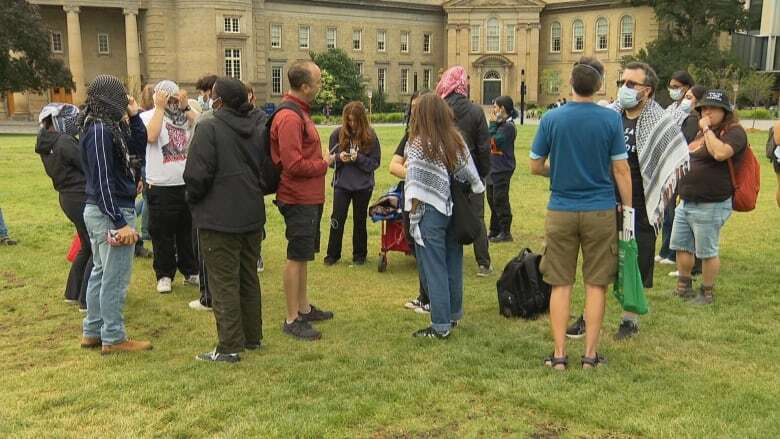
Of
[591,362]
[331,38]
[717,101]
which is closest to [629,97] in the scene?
[717,101]

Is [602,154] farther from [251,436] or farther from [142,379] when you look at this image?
[142,379]

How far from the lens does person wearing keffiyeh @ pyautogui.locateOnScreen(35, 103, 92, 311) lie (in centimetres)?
672

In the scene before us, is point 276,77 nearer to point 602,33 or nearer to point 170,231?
point 602,33

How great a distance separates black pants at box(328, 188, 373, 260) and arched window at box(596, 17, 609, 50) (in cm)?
7054

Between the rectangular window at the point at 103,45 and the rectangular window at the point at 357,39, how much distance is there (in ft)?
76.1

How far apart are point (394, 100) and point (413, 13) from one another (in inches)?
371

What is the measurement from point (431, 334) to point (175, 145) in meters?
3.33

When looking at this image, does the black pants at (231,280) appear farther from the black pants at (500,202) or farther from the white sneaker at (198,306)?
the black pants at (500,202)

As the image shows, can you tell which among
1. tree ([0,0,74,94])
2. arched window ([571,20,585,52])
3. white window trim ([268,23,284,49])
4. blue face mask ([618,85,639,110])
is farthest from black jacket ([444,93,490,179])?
arched window ([571,20,585,52])

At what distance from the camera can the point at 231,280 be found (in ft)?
17.8

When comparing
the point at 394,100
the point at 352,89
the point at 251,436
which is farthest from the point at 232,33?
the point at 251,436

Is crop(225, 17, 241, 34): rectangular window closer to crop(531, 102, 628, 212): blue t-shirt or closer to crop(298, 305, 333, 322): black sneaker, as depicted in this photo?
crop(298, 305, 333, 322): black sneaker

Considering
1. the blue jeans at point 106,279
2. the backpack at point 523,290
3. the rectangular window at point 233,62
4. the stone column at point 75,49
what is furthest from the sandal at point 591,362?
the rectangular window at point 233,62

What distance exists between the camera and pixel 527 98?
246 ft
